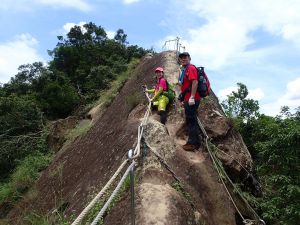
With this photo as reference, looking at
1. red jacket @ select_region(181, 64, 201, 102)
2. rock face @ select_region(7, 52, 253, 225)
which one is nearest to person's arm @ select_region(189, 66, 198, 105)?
red jacket @ select_region(181, 64, 201, 102)

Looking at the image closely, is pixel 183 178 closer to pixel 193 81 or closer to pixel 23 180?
pixel 193 81

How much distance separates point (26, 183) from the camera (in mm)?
11914

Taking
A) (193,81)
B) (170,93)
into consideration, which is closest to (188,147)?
(193,81)

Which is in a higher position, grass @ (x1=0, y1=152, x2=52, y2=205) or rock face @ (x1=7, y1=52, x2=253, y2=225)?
rock face @ (x1=7, y1=52, x2=253, y2=225)

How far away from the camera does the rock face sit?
513 cm

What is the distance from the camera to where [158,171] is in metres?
5.84

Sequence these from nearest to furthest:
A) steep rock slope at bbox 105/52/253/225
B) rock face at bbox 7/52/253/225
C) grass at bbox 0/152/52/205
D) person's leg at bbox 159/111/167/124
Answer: steep rock slope at bbox 105/52/253/225 < rock face at bbox 7/52/253/225 < person's leg at bbox 159/111/167/124 < grass at bbox 0/152/52/205

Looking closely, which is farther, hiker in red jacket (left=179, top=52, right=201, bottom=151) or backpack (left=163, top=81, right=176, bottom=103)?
backpack (left=163, top=81, right=176, bottom=103)

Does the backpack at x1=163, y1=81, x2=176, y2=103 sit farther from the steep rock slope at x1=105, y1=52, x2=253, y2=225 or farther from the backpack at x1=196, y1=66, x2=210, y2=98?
the backpack at x1=196, y1=66, x2=210, y2=98

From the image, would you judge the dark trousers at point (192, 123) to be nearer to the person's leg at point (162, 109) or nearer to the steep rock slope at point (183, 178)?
the steep rock slope at point (183, 178)

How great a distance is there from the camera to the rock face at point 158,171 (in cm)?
513

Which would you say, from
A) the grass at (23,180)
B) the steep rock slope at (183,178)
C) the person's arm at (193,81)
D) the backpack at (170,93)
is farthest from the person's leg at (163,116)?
the grass at (23,180)

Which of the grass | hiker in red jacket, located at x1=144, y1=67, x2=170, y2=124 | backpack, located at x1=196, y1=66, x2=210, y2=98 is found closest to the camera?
backpack, located at x1=196, y1=66, x2=210, y2=98

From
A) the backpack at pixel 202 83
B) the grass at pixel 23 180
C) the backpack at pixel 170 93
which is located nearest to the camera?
the backpack at pixel 202 83
